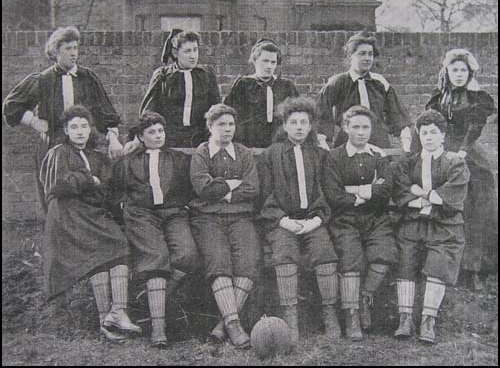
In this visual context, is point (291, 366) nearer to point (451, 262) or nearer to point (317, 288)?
point (317, 288)

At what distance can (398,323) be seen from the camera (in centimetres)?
488

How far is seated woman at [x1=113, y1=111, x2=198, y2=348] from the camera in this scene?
4.58 metres

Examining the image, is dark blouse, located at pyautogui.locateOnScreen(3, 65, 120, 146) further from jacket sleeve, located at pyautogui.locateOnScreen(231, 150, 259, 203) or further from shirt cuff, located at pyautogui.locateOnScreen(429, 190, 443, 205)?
shirt cuff, located at pyautogui.locateOnScreen(429, 190, 443, 205)

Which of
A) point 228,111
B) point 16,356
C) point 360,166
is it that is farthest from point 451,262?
point 16,356

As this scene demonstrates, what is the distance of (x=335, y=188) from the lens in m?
4.83

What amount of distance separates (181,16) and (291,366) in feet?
12.6

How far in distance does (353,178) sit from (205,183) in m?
1.06

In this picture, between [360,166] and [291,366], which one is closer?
[291,366]

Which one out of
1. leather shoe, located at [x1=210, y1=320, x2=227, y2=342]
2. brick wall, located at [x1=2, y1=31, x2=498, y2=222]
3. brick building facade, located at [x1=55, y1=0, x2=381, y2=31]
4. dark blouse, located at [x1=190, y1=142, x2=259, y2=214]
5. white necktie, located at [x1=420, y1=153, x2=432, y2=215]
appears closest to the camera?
leather shoe, located at [x1=210, y1=320, x2=227, y2=342]

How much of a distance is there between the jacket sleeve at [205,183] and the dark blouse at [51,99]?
2.60 ft

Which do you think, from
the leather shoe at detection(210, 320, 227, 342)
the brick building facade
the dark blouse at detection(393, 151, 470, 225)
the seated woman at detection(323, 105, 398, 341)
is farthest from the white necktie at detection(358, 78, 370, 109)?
the leather shoe at detection(210, 320, 227, 342)

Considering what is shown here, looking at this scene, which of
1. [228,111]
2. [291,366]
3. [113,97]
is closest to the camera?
[291,366]

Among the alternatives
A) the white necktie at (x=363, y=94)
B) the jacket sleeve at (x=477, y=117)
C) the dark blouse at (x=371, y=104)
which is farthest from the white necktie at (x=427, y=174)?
the white necktie at (x=363, y=94)

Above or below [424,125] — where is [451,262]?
below
